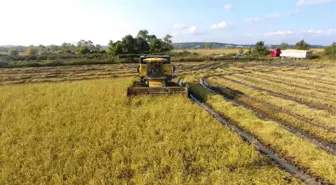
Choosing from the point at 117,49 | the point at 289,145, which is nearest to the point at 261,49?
the point at 117,49

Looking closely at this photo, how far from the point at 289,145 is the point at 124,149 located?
12.9 ft

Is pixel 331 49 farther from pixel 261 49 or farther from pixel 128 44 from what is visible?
pixel 128 44

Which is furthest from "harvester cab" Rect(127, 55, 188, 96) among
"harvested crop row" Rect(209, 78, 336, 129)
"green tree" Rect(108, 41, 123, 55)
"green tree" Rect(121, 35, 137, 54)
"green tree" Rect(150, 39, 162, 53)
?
"green tree" Rect(150, 39, 162, 53)

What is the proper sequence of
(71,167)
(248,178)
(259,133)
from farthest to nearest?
(259,133) → (71,167) → (248,178)

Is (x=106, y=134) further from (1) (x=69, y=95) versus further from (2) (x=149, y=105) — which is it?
(1) (x=69, y=95)

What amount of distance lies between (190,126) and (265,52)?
203 ft

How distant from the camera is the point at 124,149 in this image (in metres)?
5.57

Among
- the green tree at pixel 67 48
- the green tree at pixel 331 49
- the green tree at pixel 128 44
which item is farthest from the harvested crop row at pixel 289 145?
the green tree at pixel 331 49

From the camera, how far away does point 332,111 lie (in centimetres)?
916

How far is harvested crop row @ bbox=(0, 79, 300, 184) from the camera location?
14.8ft

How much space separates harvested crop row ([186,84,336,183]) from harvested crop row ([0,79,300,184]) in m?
0.79

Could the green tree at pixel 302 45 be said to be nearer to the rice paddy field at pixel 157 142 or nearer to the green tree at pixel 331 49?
the green tree at pixel 331 49

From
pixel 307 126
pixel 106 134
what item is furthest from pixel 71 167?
pixel 307 126

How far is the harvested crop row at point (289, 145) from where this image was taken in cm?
492
